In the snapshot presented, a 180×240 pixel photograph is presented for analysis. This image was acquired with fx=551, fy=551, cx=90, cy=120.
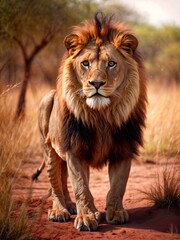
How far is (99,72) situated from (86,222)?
1.23 m

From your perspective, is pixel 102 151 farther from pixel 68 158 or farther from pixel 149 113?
pixel 149 113

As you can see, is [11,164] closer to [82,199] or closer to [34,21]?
[82,199]

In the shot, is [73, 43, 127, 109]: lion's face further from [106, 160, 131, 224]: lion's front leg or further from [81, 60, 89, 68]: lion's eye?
[106, 160, 131, 224]: lion's front leg

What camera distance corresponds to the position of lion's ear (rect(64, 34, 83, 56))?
4891 millimetres

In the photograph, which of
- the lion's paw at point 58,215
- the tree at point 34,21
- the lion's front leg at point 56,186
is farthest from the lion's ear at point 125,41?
the tree at point 34,21

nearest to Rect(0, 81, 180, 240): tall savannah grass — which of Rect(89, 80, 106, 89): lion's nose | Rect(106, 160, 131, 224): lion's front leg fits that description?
Rect(106, 160, 131, 224): lion's front leg

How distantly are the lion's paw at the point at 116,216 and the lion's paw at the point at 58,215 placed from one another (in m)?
0.43

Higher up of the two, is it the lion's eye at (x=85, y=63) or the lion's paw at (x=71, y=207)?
the lion's eye at (x=85, y=63)

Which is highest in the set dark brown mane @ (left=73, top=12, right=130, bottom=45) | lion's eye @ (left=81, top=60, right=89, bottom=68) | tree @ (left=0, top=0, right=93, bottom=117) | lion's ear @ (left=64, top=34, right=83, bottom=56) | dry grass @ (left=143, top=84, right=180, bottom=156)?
tree @ (left=0, top=0, right=93, bottom=117)

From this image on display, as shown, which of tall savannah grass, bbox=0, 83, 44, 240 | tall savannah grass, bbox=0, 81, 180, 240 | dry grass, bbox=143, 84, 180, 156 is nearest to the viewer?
tall savannah grass, bbox=0, 83, 44, 240

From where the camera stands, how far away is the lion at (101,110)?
463cm

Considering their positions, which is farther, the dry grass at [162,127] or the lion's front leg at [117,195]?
the dry grass at [162,127]

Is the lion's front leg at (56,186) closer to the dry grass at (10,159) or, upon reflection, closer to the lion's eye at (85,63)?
the dry grass at (10,159)

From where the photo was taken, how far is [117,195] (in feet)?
15.5
